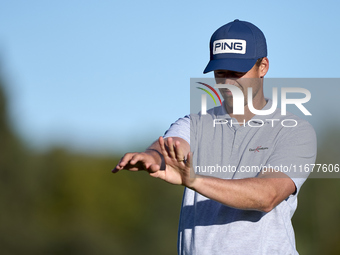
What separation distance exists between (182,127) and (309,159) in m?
0.97

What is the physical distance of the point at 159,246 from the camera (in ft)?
98.2

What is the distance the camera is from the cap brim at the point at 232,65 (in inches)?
183

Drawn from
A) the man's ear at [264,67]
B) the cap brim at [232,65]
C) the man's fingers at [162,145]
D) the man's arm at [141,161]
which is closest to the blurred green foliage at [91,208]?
the man's ear at [264,67]

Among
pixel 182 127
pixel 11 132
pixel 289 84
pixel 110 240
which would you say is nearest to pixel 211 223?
pixel 182 127

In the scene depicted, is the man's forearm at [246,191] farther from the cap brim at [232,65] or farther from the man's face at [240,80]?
the cap brim at [232,65]

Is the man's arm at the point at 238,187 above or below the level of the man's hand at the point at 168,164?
below

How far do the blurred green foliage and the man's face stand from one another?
19.6 metres

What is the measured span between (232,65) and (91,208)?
103 feet

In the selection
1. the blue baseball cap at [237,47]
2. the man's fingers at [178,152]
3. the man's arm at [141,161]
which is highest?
the blue baseball cap at [237,47]

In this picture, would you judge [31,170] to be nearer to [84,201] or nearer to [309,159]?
[84,201]

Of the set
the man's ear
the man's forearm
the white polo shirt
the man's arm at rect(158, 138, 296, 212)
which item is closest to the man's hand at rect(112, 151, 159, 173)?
the man's arm at rect(158, 138, 296, 212)

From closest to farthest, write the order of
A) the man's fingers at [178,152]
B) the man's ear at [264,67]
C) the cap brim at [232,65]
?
the man's fingers at [178,152]
the cap brim at [232,65]
the man's ear at [264,67]

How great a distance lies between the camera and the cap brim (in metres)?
4.65

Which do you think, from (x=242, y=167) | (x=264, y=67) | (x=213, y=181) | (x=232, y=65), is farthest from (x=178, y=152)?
(x=264, y=67)
